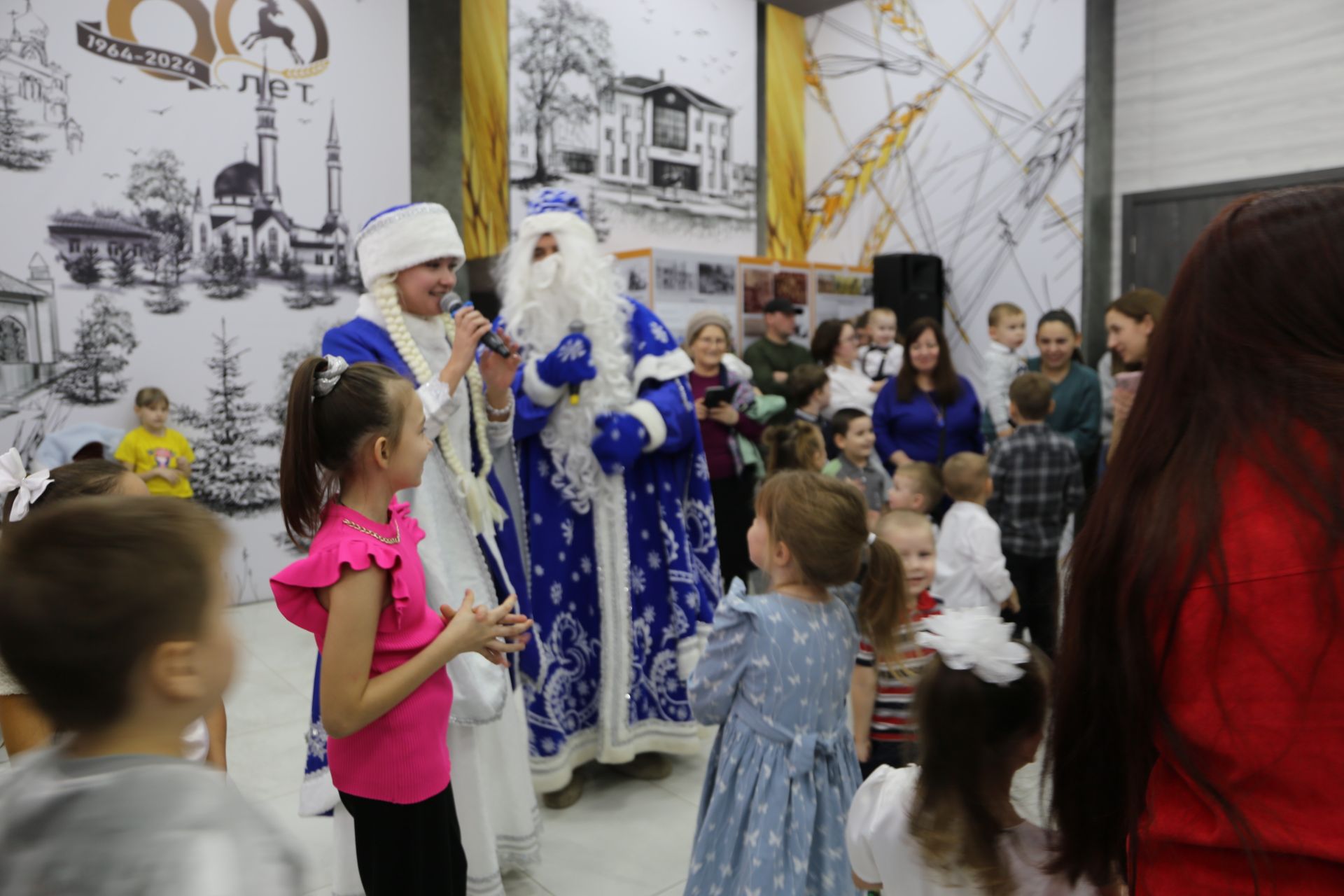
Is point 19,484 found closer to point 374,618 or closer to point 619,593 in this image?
point 374,618

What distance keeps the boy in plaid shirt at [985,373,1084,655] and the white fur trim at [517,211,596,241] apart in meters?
1.78

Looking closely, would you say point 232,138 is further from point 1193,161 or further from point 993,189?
point 1193,161

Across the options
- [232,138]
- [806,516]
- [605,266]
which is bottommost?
[806,516]

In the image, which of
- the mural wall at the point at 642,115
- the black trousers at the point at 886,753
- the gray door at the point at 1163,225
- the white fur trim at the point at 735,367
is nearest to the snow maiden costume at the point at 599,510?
the black trousers at the point at 886,753

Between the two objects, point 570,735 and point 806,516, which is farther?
point 570,735

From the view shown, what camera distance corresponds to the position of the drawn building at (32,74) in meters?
4.78

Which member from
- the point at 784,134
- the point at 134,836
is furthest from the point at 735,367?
the point at 784,134

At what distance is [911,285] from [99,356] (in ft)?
18.1

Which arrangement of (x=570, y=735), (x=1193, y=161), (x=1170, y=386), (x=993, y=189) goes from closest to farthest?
1. (x=1170, y=386)
2. (x=570, y=735)
3. (x=1193, y=161)
4. (x=993, y=189)

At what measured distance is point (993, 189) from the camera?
730 cm

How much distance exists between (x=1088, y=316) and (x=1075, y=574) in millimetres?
6380

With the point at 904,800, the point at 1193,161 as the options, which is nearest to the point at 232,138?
the point at 904,800

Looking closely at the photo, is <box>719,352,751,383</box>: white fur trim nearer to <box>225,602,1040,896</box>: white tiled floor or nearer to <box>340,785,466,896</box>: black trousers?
<box>225,602,1040,896</box>: white tiled floor

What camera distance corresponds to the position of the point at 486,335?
220 centimetres
